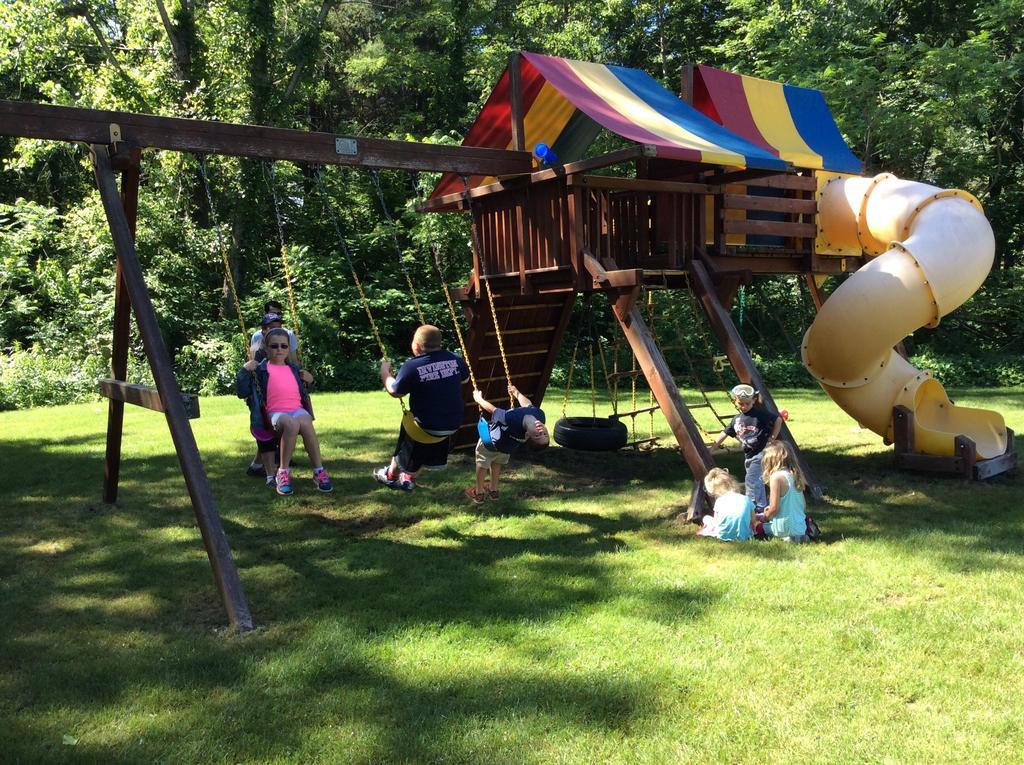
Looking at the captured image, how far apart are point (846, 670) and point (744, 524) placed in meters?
2.23

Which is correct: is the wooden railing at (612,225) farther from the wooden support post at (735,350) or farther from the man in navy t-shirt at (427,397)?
the man in navy t-shirt at (427,397)

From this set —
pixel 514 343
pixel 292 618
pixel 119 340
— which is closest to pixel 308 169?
pixel 514 343

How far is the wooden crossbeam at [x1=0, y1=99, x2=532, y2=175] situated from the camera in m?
5.36

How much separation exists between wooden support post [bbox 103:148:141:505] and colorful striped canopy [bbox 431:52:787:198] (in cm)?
370

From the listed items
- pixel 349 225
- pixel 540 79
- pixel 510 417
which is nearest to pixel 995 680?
pixel 510 417

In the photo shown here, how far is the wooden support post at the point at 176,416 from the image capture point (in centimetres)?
465

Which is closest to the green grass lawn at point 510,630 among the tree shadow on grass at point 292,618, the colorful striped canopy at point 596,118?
the tree shadow on grass at point 292,618

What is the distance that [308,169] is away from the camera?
24312mm

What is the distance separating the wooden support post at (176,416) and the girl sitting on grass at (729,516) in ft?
11.0

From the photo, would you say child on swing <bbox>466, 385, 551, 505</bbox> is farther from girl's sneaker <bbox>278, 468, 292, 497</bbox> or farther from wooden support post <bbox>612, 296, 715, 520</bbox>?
girl's sneaker <bbox>278, 468, 292, 497</bbox>

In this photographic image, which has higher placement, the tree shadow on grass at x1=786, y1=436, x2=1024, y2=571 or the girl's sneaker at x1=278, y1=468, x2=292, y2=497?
the girl's sneaker at x1=278, y1=468, x2=292, y2=497

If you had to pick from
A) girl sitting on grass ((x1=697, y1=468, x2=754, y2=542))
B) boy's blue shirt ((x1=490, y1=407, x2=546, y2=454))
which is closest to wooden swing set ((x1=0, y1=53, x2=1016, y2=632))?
girl sitting on grass ((x1=697, y1=468, x2=754, y2=542))

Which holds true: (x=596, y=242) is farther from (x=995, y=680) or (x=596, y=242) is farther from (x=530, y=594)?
(x=995, y=680)

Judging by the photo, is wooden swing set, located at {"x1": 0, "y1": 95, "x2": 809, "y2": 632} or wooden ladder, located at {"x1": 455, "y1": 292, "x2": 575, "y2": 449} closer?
wooden swing set, located at {"x1": 0, "y1": 95, "x2": 809, "y2": 632}
